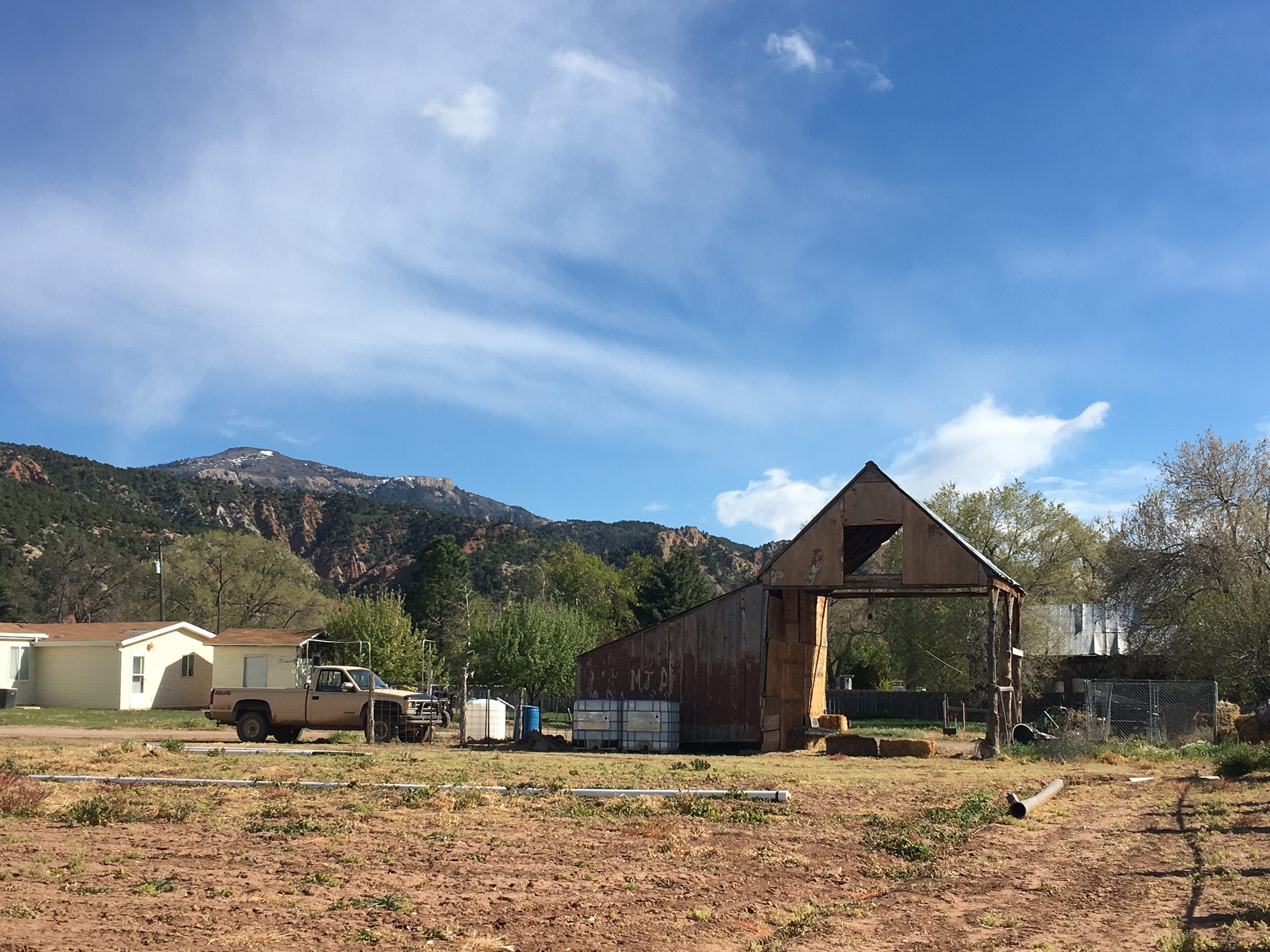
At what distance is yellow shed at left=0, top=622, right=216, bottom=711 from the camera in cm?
4562

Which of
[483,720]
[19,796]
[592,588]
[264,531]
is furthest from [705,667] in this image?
[264,531]

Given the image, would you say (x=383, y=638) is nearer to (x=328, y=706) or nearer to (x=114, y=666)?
(x=114, y=666)

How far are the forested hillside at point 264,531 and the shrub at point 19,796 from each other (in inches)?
2383

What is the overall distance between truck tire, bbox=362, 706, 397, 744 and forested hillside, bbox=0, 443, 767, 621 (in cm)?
5095

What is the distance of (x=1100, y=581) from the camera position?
4412cm

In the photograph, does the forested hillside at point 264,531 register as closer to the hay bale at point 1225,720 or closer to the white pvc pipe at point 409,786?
the white pvc pipe at point 409,786

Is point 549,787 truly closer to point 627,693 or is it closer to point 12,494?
point 627,693

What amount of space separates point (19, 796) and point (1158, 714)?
25.9 m

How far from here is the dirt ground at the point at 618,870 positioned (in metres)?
7.30

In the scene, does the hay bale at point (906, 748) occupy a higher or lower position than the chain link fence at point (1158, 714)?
lower

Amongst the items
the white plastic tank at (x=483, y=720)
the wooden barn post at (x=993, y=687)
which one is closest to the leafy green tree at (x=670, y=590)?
the white plastic tank at (x=483, y=720)

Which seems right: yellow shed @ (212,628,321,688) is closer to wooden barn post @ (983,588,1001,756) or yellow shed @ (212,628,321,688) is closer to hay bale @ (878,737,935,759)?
hay bale @ (878,737,935,759)

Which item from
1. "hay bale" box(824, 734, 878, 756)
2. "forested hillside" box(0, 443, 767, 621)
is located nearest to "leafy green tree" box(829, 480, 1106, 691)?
"hay bale" box(824, 734, 878, 756)

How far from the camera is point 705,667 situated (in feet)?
94.0
